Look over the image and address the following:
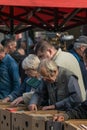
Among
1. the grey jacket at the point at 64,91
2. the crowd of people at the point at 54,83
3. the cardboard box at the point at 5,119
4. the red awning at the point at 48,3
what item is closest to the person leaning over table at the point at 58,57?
the crowd of people at the point at 54,83

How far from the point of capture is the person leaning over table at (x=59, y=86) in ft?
19.5

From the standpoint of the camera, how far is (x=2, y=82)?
8.98 metres

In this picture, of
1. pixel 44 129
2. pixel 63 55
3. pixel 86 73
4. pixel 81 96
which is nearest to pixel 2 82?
pixel 86 73

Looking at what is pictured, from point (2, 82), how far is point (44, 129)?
11.9 ft

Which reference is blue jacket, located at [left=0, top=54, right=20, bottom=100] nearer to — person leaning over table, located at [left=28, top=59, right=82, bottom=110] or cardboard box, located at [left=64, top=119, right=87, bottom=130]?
person leaning over table, located at [left=28, top=59, right=82, bottom=110]

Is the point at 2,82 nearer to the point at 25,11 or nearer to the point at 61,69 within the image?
the point at 25,11

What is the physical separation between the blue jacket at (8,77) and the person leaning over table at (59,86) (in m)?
2.62

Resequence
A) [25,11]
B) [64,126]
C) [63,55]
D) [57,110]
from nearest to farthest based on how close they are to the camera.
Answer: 1. [64,126]
2. [57,110]
3. [63,55]
4. [25,11]

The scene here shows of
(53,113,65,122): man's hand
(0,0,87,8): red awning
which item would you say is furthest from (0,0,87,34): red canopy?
(53,113,65,122): man's hand

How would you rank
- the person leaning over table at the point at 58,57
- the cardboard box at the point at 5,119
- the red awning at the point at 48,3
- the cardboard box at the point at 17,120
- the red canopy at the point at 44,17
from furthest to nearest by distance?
the red canopy at the point at 44,17 → the red awning at the point at 48,3 → the person leaning over table at the point at 58,57 → the cardboard box at the point at 5,119 → the cardboard box at the point at 17,120

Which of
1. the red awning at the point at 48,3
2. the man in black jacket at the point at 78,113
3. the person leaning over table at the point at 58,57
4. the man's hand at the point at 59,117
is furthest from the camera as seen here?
the red awning at the point at 48,3

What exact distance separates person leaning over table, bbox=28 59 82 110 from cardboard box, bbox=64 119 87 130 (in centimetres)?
77

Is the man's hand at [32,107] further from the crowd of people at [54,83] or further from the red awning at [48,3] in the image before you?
the red awning at [48,3]

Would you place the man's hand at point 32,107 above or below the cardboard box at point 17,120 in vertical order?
above
